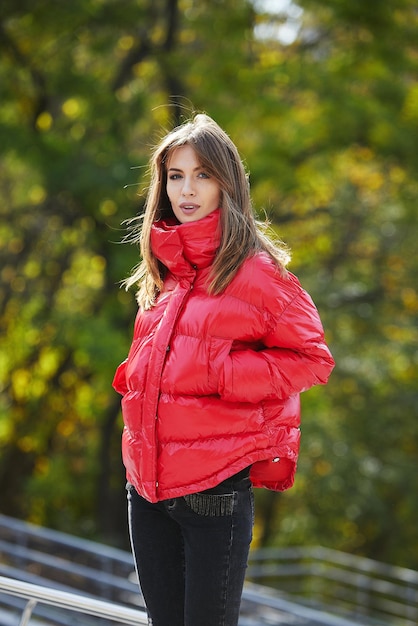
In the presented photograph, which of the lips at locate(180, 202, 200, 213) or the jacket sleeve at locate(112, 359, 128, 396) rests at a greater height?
the lips at locate(180, 202, 200, 213)

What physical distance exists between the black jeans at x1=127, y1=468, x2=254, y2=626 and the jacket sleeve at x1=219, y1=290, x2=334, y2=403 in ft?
0.74

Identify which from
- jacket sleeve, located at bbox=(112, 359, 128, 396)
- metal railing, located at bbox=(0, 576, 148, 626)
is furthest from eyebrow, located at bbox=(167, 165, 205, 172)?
metal railing, located at bbox=(0, 576, 148, 626)

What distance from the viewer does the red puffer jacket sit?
2174 millimetres

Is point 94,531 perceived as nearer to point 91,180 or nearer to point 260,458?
point 91,180

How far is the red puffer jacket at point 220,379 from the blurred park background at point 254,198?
437 cm

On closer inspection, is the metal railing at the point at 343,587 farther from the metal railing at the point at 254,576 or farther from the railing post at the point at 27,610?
the railing post at the point at 27,610

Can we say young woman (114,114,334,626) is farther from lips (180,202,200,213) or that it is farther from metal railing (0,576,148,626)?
metal railing (0,576,148,626)

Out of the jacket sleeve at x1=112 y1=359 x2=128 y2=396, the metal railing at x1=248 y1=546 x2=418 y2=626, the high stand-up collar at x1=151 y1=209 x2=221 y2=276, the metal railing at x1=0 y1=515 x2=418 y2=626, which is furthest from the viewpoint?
the metal railing at x1=248 y1=546 x2=418 y2=626

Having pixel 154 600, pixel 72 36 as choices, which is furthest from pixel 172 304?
pixel 72 36

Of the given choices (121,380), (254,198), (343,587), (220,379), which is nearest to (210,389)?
(220,379)

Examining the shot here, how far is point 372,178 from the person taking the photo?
13.4 metres

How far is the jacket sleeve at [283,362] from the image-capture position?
2.16 m

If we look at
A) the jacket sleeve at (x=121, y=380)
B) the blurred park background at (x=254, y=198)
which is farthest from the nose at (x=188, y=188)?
the blurred park background at (x=254, y=198)

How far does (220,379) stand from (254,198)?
8.01m
